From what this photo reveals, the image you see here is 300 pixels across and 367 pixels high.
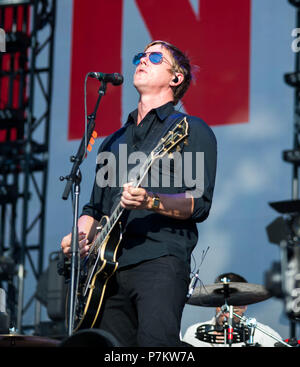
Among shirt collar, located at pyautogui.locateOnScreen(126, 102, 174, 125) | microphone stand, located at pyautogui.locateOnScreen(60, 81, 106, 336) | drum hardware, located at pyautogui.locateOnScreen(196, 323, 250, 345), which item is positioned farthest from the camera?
drum hardware, located at pyautogui.locateOnScreen(196, 323, 250, 345)

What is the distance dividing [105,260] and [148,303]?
31 cm

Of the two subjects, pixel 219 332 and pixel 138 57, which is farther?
pixel 219 332

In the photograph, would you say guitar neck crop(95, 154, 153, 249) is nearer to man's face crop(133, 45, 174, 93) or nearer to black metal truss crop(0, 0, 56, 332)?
man's face crop(133, 45, 174, 93)

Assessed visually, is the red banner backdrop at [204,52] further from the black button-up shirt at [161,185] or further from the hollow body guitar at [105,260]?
the hollow body guitar at [105,260]

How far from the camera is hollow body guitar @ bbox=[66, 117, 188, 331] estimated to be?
10.6 feet

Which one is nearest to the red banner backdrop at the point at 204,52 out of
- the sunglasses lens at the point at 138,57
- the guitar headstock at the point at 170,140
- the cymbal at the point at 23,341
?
the sunglasses lens at the point at 138,57

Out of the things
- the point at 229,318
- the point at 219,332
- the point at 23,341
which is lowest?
the point at 219,332

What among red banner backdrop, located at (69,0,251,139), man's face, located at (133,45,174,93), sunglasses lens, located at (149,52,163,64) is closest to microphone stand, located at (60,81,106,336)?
man's face, located at (133,45,174,93)

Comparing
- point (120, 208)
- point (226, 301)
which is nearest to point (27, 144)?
point (226, 301)

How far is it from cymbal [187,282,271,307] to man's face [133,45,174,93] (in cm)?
269

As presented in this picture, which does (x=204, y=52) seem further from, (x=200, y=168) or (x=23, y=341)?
(x=23, y=341)

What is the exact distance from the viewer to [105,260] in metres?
3.22

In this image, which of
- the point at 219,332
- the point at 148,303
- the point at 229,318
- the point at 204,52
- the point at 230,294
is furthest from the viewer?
the point at 204,52
